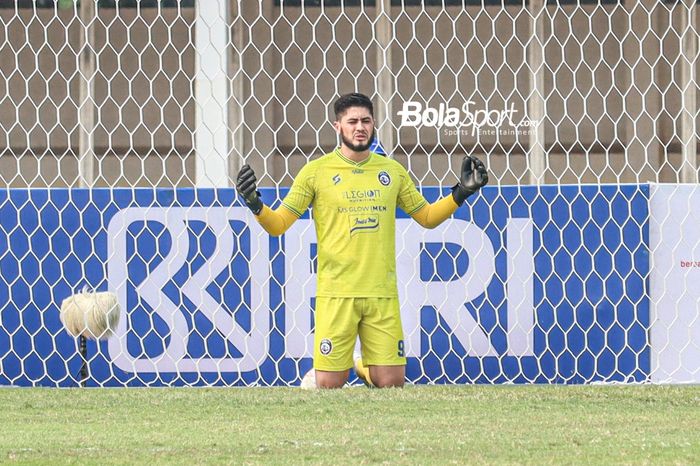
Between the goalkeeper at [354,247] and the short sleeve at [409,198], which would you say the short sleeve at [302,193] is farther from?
the short sleeve at [409,198]

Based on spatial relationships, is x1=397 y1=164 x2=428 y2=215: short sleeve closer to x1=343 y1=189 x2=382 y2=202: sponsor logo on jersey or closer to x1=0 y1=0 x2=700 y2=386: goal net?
x1=343 y1=189 x2=382 y2=202: sponsor logo on jersey

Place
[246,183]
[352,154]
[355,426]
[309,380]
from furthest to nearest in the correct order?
[309,380], [352,154], [246,183], [355,426]

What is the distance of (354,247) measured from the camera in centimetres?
609

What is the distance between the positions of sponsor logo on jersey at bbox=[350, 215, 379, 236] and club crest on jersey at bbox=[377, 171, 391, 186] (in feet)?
0.47

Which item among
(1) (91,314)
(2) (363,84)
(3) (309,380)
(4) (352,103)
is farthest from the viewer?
(2) (363,84)

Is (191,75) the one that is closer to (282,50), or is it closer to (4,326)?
(282,50)

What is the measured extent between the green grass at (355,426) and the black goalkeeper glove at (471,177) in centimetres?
77

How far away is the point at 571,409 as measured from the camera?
5082 mm

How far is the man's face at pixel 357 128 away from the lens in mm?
6070

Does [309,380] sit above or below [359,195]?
below

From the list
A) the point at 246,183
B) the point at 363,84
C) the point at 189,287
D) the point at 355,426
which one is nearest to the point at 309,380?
the point at 189,287

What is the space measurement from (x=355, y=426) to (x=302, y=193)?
5.55ft

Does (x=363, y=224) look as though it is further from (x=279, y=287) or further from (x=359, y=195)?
(x=279, y=287)

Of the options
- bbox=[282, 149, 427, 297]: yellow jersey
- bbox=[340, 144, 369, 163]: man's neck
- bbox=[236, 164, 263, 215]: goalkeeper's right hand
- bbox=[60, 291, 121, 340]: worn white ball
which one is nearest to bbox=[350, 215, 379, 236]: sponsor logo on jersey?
bbox=[282, 149, 427, 297]: yellow jersey
